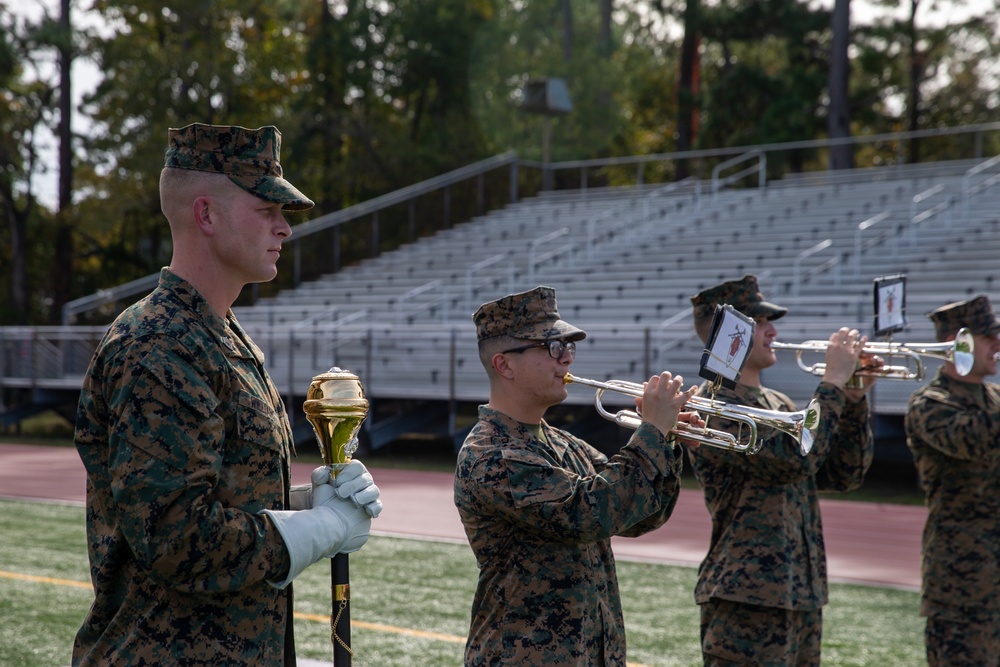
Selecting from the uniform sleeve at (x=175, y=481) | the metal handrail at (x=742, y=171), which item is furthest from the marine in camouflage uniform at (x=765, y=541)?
the metal handrail at (x=742, y=171)

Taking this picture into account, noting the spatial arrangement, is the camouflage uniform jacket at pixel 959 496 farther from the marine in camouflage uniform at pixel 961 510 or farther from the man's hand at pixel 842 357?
the man's hand at pixel 842 357

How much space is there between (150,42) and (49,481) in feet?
72.3

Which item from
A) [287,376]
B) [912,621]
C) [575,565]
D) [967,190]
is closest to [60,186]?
[287,376]

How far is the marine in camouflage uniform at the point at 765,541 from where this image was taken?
4523 mm

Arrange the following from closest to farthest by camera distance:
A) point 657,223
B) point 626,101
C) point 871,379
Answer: point 871,379 < point 657,223 < point 626,101

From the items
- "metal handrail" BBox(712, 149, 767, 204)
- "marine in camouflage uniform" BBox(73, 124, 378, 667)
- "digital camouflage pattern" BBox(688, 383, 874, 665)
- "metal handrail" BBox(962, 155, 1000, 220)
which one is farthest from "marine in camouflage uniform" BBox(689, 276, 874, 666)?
"metal handrail" BBox(712, 149, 767, 204)

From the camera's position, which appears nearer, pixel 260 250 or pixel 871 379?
pixel 260 250

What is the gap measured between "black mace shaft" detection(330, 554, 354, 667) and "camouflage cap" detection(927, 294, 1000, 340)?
155 inches

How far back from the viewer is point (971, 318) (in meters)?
5.81

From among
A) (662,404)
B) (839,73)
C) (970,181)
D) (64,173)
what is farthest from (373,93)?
(662,404)

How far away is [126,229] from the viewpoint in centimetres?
3584

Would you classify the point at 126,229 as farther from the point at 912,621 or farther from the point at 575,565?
the point at 575,565

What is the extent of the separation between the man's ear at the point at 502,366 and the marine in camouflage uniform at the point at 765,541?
1.29m

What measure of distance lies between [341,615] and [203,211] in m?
1.02
